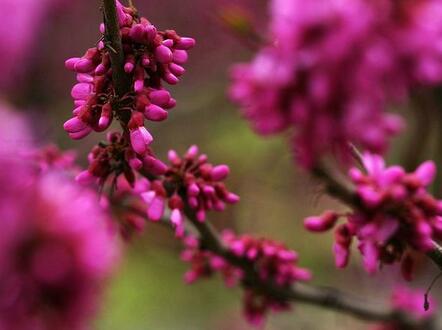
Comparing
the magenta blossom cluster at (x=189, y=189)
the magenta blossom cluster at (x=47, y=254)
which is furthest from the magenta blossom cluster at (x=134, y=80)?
the magenta blossom cluster at (x=47, y=254)

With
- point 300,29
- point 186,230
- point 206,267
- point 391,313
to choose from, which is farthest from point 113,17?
point 391,313

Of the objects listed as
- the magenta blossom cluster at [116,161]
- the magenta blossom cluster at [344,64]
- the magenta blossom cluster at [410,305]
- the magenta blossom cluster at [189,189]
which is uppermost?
the magenta blossom cluster at [410,305]

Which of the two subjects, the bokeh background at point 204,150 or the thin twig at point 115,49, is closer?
the thin twig at point 115,49

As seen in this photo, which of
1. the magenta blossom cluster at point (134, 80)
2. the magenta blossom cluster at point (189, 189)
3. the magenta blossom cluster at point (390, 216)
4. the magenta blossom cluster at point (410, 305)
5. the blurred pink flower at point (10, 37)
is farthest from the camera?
the magenta blossom cluster at point (410, 305)

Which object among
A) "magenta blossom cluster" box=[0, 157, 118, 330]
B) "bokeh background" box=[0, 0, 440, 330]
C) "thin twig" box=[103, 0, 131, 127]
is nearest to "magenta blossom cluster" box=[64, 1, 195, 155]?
"thin twig" box=[103, 0, 131, 127]

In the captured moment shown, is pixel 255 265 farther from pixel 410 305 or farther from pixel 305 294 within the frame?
pixel 410 305

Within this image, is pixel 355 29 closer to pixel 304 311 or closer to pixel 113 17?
pixel 113 17

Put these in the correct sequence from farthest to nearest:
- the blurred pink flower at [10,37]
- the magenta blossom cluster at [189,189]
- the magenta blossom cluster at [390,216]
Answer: the blurred pink flower at [10,37] → the magenta blossom cluster at [189,189] → the magenta blossom cluster at [390,216]

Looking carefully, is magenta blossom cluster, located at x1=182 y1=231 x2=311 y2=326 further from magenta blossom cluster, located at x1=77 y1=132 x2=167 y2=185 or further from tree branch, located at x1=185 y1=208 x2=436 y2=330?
magenta blossom cluster, located at x1=77 y1=132 x2=167 y2=185

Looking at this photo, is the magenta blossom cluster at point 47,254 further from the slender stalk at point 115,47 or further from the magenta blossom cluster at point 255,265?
the magenta blossom cluster at point 255,265
